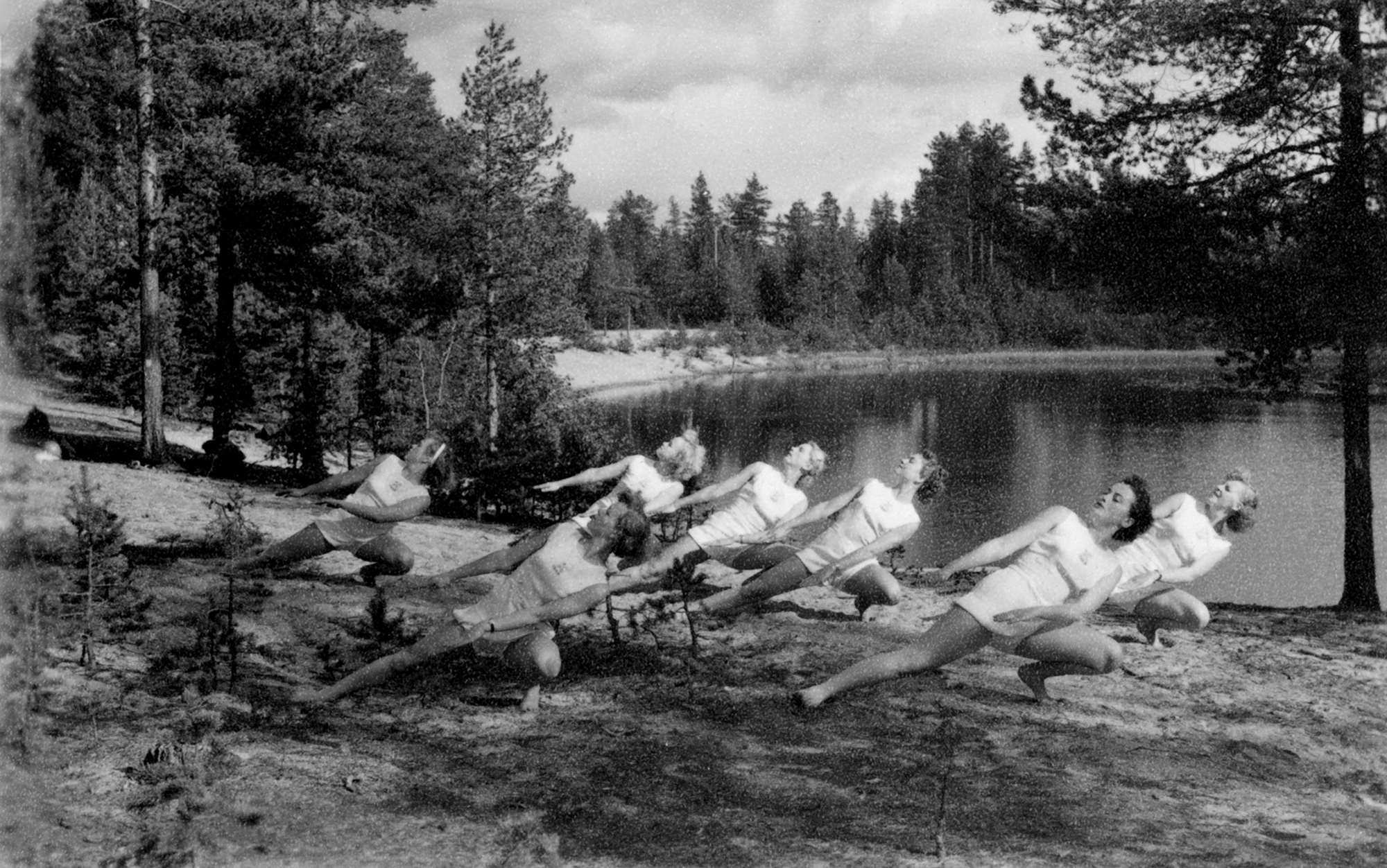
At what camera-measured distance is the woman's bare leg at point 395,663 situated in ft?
19.1

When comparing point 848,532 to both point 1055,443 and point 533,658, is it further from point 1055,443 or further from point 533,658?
point 1055,443

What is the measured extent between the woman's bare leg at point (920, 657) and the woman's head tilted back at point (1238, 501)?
2.72m

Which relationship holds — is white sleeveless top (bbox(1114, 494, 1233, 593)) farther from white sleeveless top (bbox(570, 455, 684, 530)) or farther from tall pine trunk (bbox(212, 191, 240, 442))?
tall pine trunk (bbox(212, 191, 240, 442))

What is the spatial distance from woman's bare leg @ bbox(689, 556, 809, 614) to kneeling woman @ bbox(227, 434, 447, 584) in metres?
2.31

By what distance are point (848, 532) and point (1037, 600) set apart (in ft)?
7.65

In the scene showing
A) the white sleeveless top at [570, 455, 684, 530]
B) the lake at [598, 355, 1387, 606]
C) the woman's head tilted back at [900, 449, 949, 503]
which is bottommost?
the lake at [598, 355, 1387, 606]

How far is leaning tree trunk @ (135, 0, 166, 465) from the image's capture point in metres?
16.0

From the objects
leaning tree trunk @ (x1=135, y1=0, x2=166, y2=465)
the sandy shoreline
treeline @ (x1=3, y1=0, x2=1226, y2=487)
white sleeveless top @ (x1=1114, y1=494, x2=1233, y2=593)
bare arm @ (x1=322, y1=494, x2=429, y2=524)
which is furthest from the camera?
the sandy shoreline

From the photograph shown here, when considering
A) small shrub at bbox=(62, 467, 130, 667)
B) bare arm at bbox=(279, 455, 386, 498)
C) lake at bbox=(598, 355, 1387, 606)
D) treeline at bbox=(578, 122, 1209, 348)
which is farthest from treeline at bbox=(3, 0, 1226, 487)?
treeline at bbox=(578, 122, 1209, 348)

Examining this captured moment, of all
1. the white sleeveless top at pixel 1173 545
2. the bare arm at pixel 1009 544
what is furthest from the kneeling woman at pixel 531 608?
the white sleeveless top at pixel 1173 545

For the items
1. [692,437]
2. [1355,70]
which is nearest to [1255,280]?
[1355,70]

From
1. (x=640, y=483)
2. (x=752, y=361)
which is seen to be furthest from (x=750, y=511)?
(x=752, y=361)

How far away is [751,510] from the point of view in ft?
27.5

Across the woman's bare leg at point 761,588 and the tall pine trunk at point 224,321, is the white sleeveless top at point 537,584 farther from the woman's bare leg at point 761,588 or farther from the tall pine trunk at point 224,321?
the tall pine trunk at point 224,321
